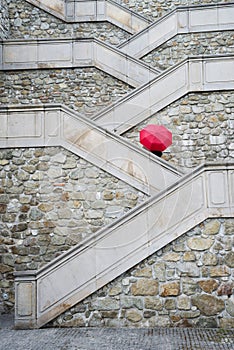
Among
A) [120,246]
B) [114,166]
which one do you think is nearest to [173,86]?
[114,166]

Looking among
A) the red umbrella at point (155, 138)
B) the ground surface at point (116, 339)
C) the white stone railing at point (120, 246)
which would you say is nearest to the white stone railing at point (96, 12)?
the red umbrella at point (155, 138)

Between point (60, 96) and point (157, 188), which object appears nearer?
point (157, 188)

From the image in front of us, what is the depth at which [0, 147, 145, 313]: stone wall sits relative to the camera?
6738mm

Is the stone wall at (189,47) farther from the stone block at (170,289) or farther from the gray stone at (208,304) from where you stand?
the gray stone at (208,304)

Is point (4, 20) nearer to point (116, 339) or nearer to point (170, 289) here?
point (170, 289)

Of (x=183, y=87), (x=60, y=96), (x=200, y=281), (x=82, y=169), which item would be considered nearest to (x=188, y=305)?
(x=200, y=281)

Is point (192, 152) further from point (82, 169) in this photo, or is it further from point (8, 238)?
point (8, 238)

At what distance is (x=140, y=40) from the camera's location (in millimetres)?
11023

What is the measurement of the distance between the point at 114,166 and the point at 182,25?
593cm

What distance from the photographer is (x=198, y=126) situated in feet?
26.4

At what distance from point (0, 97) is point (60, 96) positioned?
4.82ft

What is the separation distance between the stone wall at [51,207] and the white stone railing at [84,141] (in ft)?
0.54

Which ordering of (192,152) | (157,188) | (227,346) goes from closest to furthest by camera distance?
(227,346) < (157,188) < (192,152)

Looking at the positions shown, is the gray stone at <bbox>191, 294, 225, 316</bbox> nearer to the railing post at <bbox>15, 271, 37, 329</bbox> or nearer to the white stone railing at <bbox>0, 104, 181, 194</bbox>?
the white stone railing at <bbox>0, 104, 181, 194</bbox>
